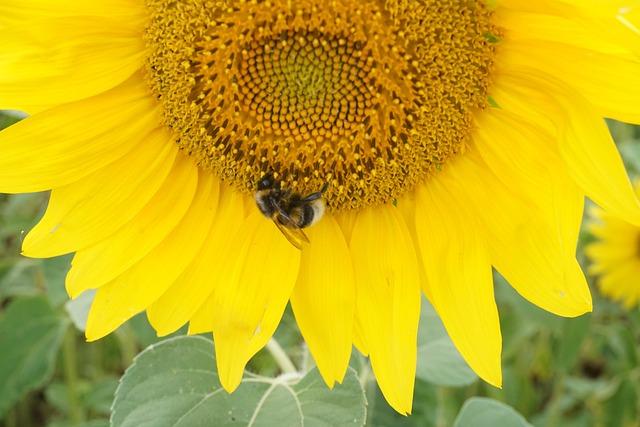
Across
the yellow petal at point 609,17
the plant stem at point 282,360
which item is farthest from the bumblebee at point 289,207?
the yellow petal at point 609,17

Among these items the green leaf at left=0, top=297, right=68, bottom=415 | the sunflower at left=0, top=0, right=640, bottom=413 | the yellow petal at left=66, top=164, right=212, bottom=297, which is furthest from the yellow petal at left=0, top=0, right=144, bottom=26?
the green leaf at left=0, top=297, right=68, bottom=415

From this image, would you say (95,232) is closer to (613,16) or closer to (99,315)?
(99,315)

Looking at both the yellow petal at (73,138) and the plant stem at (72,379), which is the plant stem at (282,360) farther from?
the plant stem at (72,379)

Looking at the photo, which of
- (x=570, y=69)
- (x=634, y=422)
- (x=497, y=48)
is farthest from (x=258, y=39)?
(x=634, y=422)

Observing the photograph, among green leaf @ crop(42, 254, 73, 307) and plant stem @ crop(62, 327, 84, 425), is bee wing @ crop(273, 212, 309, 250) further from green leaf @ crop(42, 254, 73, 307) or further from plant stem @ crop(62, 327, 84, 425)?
plant stem @ crop(62, 327, 84, 425)

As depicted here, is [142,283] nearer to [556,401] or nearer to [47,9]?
[47,9]
